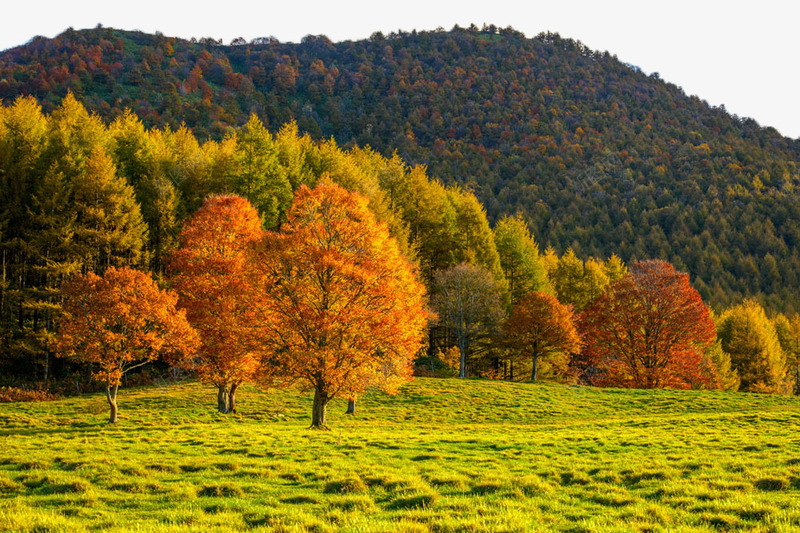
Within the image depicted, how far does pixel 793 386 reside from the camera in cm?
8488

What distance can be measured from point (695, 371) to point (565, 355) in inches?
554

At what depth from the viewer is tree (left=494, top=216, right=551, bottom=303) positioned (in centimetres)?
6406

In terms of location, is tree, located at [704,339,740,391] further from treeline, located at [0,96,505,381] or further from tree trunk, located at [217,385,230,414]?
tree trunk, located at [217,385,230,414]

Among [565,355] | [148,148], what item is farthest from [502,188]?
[148,148]

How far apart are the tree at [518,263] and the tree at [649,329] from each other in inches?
377

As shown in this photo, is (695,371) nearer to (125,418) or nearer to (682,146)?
(125,418)

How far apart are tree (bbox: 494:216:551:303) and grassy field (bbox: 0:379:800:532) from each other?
113 ft

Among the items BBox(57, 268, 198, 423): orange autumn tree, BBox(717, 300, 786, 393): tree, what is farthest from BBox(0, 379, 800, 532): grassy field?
BBox(717, 300, 786, 393): tree

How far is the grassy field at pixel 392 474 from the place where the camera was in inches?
356

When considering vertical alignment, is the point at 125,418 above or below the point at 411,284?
below

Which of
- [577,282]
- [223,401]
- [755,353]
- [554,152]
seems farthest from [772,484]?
[554,152]

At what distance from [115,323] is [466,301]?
36961 millimetres

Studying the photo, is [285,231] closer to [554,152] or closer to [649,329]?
[649,329]

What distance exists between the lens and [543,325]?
178 ft
